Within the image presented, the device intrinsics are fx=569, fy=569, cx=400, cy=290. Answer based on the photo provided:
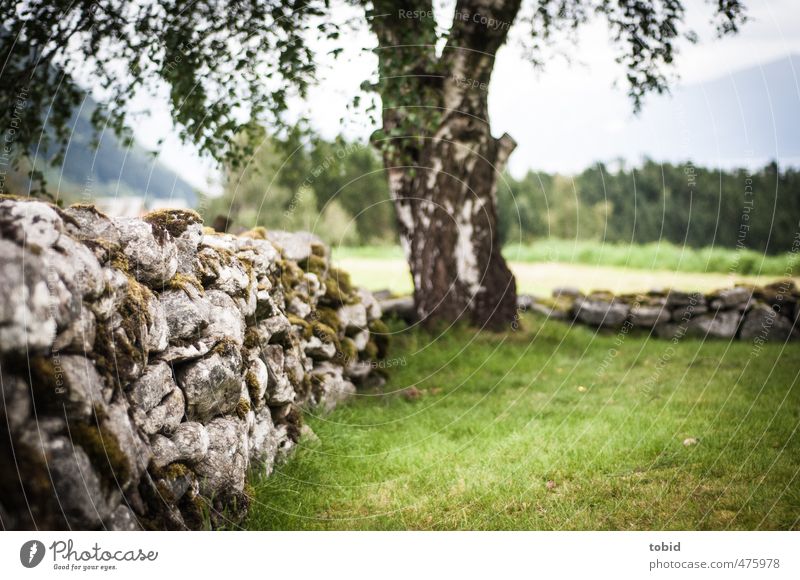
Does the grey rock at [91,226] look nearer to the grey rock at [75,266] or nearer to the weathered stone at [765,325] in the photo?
the grey rock at [75,266]

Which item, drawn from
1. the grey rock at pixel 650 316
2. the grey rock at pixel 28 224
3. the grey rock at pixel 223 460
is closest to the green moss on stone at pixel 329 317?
the grey rock at pixel 223 460

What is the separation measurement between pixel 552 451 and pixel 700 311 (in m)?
5.98

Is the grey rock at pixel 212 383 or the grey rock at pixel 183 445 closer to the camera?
the grey rock at pixel 183 445

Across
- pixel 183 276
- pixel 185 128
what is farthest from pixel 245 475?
pixel 185 128

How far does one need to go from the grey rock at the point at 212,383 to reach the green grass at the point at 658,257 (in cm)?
789

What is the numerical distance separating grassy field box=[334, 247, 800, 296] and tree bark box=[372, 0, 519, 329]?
333 cm

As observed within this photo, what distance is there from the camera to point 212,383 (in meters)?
3.78

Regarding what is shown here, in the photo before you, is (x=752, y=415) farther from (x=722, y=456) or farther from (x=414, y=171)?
(x=414, y=171)

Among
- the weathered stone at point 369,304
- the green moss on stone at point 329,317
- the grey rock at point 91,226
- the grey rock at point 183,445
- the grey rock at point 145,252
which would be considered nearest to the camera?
the grey rock at point 91,226

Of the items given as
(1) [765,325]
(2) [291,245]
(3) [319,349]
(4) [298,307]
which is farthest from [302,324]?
(1) [765,325]

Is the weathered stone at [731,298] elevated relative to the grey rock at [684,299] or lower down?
elevated

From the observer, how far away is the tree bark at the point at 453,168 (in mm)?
7648

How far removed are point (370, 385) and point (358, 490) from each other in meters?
2.55
